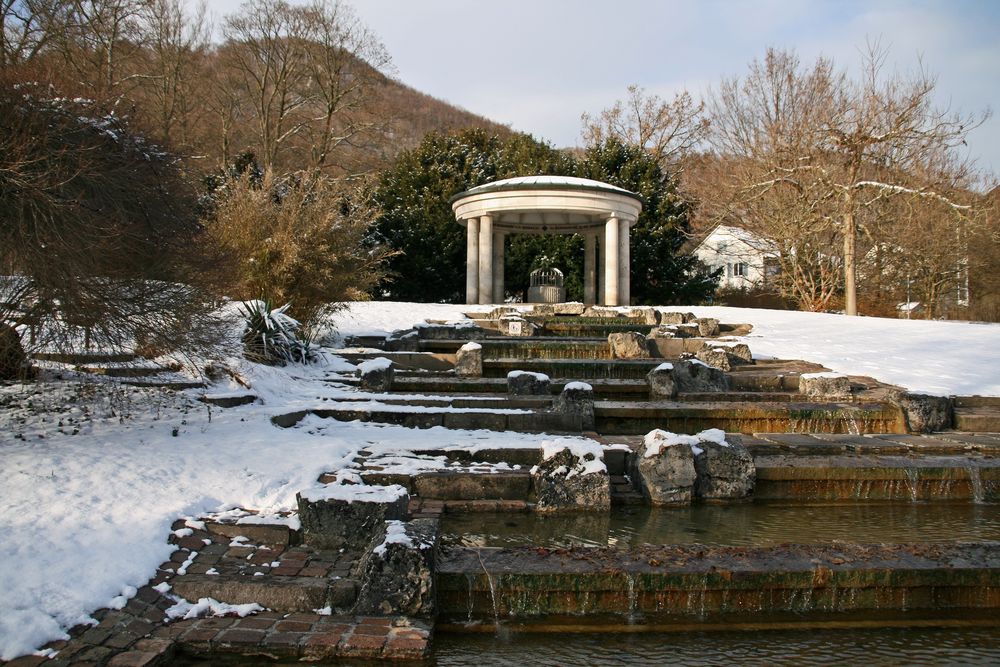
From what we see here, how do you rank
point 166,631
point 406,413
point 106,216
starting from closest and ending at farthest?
1. point 166,631
2. point 106,216
3. point 406,413

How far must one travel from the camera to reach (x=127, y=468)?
4.97 m

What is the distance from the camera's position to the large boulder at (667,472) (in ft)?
18.6

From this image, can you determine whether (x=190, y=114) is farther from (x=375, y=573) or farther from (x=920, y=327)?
(x=375, y=573)

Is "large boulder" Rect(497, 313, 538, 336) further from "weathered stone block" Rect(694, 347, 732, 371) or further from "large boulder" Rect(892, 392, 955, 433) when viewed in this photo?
"large boulder" Rect(892, 392, 955, 433)

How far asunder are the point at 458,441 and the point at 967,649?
4.03m

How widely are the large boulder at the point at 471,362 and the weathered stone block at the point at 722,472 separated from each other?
14.6 feet

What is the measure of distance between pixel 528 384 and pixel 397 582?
4855mm

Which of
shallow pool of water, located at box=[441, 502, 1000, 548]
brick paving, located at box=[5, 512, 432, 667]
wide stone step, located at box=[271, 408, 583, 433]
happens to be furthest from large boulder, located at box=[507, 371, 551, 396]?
brick paving, located at box=[5, 512, 432, 667]

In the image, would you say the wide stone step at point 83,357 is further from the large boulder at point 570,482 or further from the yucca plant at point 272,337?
the large boulder at point 570,482

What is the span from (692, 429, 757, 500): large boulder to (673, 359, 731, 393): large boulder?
346cm

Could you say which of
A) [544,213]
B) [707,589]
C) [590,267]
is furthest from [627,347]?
[590,267]

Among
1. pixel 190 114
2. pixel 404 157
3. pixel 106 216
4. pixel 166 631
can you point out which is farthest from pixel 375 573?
pixel 190 114

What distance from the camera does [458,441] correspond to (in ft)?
21.4

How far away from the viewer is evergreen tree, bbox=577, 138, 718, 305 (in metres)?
23.9
